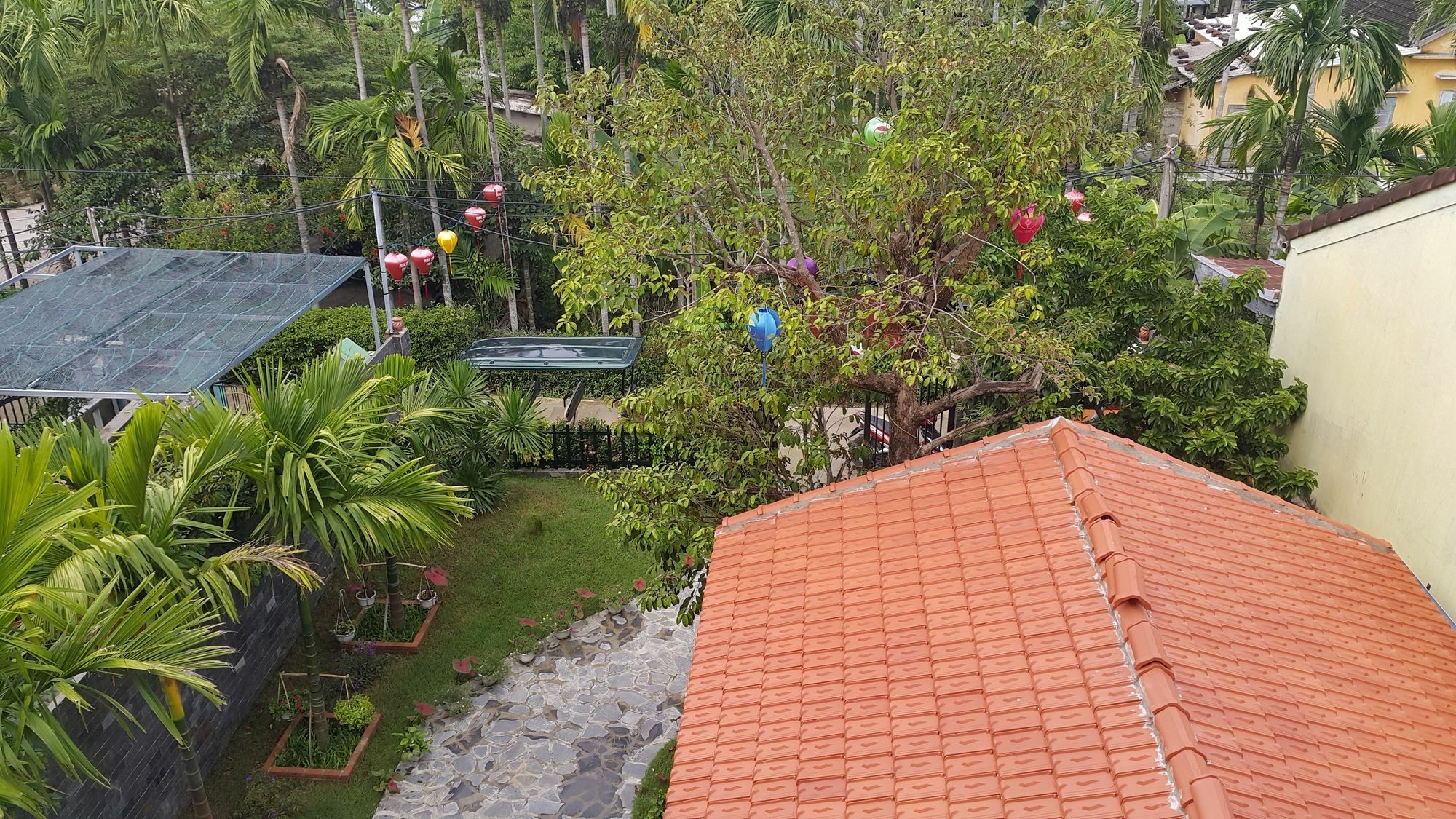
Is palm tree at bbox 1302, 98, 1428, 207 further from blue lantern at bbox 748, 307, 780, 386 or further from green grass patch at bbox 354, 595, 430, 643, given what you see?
green grass patch at bbox 354, 595, 430, 643

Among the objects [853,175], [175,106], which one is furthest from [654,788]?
[175,106]

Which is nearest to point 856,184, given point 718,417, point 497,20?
point 718,417

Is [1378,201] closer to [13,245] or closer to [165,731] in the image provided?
[165,731]

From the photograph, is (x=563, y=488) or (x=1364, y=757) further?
(x=563, y=488)

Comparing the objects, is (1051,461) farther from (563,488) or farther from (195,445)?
(563,488)

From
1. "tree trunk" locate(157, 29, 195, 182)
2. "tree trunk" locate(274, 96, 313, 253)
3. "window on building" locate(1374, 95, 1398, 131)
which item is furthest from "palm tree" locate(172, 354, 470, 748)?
"window on building" locate(1374, 95, 1398, 131)

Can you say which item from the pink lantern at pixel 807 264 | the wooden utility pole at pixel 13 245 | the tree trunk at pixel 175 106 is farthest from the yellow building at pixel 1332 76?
the wooden utility pole at pixel 13 245
